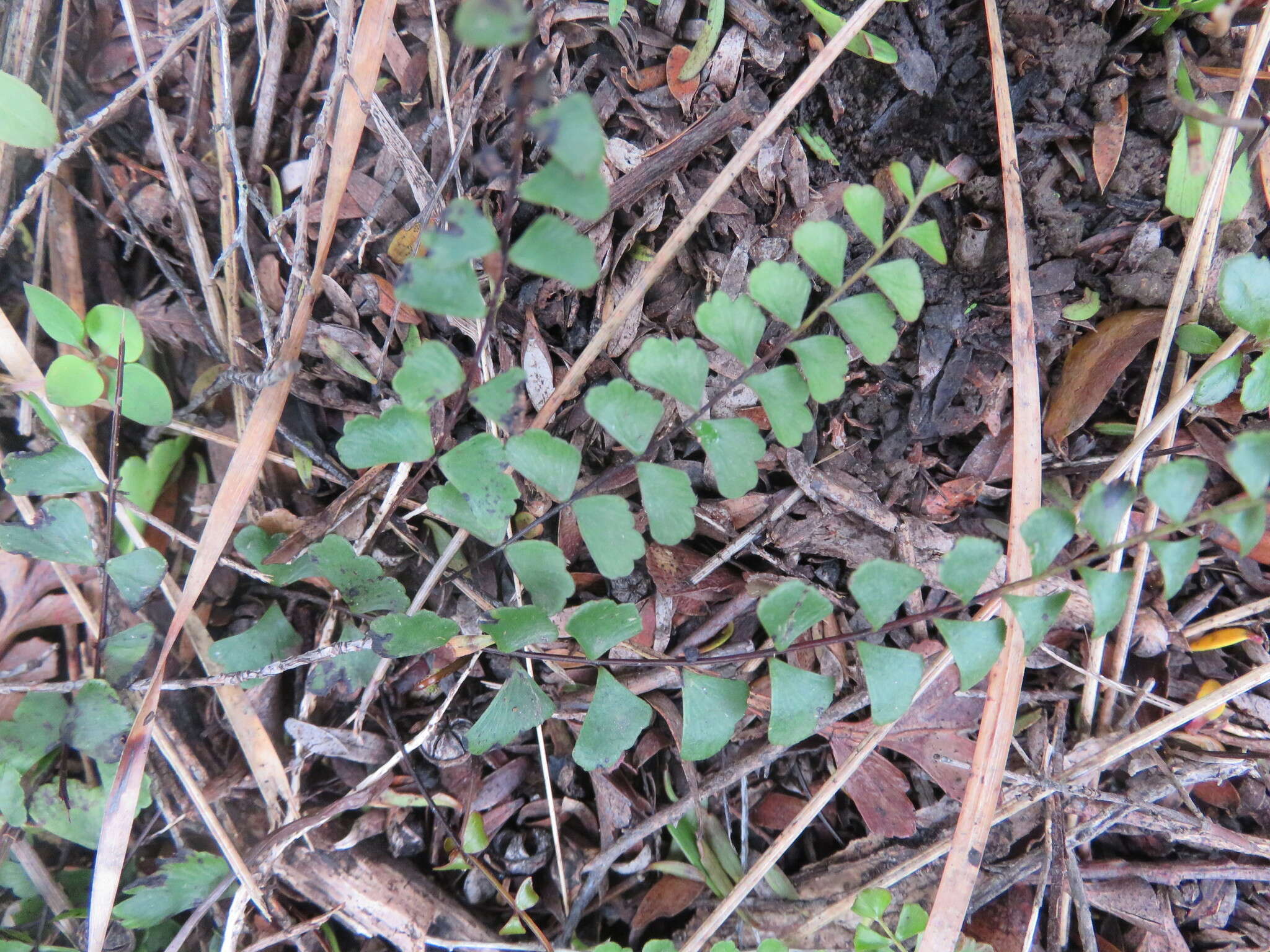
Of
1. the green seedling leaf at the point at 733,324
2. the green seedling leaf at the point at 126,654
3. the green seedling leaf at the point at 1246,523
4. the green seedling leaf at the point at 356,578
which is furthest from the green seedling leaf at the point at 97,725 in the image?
the green seedling leaf at the point at 1246,523

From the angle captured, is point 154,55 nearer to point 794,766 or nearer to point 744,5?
point 744,5

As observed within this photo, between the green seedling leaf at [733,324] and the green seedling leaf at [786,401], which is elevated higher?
the green seedling leaf at [733,324]

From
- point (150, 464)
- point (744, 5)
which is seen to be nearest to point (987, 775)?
point (744, 5)

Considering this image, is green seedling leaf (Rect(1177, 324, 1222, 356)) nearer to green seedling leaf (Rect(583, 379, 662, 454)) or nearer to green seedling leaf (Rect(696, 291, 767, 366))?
green seedling leaf (Rect(696, 291, 767, 366))

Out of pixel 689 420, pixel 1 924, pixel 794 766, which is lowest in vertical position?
pixel 1 924

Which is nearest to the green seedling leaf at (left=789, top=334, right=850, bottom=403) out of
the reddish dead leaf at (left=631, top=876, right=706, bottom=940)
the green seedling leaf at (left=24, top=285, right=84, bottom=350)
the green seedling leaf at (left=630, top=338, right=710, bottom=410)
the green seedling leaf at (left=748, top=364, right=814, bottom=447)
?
the green seedling leaf at (left=748, top=364, right=814, bottom=447)

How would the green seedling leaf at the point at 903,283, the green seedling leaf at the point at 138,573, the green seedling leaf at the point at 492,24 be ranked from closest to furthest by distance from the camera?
the green seedling leaf at the point at 492,24 < the green seedling leaf at the point at 903,283 < the green seedling leaf at the point at 138,573

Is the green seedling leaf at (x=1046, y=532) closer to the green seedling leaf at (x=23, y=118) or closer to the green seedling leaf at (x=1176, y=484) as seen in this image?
the green seedling leaf at (x=1176, y=484)
